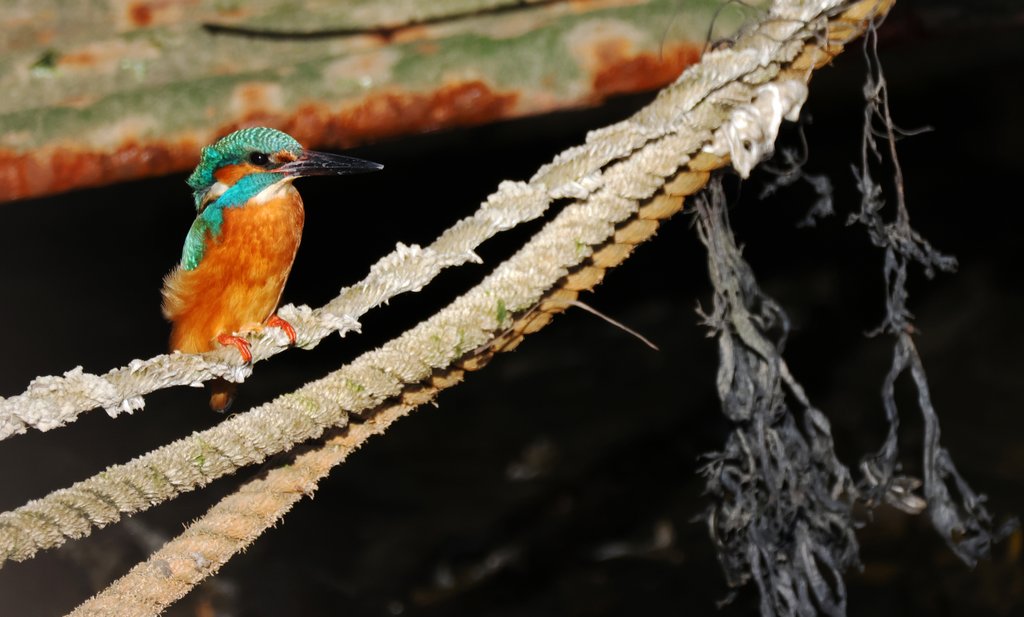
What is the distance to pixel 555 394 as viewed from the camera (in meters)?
4.67

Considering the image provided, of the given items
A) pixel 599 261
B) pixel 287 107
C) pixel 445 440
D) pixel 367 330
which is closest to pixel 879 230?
pixel 599 261

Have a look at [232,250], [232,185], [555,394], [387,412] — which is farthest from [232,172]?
[555,394]

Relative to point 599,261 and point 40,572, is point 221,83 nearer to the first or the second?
point 599,261

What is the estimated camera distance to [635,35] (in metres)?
1.81

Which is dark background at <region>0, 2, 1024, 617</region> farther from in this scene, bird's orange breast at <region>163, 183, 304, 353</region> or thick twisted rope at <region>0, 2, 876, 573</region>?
thick twisted rope at <region>0, 2, 876, 573</region>

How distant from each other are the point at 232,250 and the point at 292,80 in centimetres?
34

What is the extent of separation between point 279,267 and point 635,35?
30.1 inches

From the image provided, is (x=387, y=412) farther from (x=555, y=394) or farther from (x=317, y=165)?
(x=555, y=394)

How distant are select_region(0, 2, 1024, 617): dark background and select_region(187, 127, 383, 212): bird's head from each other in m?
1.32

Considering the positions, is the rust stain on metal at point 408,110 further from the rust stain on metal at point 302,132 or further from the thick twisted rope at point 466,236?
the thick twisted rope at point 466,236

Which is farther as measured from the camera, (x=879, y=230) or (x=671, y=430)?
(x=671, y=430)

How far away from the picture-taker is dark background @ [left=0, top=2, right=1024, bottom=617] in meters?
3.72


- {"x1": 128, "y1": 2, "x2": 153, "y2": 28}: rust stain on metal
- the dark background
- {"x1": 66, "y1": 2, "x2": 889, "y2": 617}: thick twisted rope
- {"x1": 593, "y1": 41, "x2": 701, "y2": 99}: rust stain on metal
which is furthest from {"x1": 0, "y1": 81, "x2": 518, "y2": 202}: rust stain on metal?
the dark background

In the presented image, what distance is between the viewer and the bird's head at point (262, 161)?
5.99 feet
